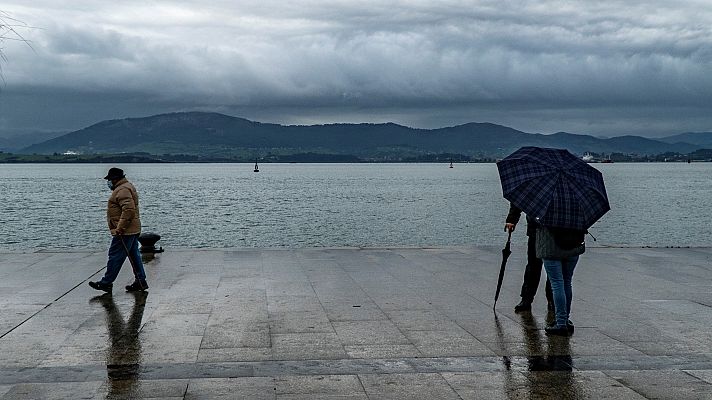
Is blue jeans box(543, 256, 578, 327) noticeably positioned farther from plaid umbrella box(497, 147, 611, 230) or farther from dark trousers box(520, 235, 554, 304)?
dark trousers box(520, 235, 554, 304)

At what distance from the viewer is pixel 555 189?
28.9ft

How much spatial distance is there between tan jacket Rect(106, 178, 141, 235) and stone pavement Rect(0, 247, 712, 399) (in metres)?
1.05

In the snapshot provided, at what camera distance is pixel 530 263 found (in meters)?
10.5

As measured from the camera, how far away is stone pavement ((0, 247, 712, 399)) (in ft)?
22.9

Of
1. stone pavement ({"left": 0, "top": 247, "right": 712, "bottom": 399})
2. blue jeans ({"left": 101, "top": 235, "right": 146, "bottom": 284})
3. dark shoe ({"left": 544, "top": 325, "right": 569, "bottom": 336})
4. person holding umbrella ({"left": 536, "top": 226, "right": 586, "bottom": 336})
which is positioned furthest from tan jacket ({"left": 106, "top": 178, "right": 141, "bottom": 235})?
dark shoe ({"left": 544, "top": 325, "right": 569, "bottom": 336})

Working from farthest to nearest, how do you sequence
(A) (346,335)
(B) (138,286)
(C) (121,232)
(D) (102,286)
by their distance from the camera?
(B) (138,286)
(C) (121,232)
(D) (102,286)
(A) (346,335)

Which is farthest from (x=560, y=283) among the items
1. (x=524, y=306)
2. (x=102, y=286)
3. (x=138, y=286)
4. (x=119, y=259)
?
(x=102, y=286)

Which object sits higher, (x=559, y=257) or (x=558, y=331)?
(x=559, y=257)

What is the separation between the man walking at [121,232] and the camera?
12.0m

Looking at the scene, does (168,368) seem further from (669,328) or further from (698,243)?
(698,243)

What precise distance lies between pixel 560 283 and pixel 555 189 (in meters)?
1.13

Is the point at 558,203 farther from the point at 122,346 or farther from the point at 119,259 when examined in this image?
the point at 119,259

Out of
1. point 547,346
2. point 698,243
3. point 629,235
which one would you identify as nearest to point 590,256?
point 547,346

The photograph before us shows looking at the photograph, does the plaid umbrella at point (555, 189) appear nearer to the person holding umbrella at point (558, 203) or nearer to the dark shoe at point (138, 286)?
the person holding umbrella at point (558, 203)
